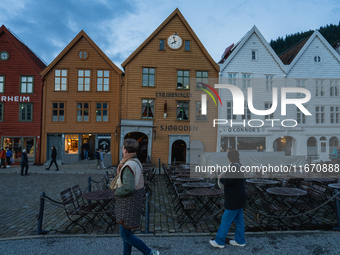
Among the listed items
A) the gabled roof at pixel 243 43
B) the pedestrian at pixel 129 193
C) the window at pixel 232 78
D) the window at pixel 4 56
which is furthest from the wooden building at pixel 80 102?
the pedestrian at pixel 129 193

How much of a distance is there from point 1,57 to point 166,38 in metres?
14.8

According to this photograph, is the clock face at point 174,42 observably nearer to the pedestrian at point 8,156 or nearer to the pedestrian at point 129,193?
the pedestrian at point 8,156

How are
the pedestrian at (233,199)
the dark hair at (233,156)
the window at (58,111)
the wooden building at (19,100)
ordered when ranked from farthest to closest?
the window at (58,111)
the wooden building at (19,100)
the dark hair at (233,156)
the pedestrian at (233,199)

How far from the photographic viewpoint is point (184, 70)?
21.2 m

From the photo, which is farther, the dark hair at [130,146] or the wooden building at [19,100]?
the wooden building at [19,100]

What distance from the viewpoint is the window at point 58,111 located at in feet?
66.8

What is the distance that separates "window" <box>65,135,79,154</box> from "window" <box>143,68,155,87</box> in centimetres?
787

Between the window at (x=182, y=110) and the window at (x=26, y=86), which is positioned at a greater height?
the window at (x=26, y=86)

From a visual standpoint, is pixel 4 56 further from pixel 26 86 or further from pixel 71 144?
pixel 71 144

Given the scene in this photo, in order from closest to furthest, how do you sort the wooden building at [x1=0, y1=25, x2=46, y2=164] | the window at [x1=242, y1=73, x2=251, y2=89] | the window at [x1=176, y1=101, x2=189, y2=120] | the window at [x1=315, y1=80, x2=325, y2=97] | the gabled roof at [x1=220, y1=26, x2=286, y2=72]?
the wooden building at [x1=0, y1=25, x2=46, y2=164] < the window at [x1=176, y1=101, x2=189, y2=120] < the gabled roof at [x1=220, y1=26, x2=286, y2=72] < the window at [x1=242, y1=73, x2=251, y2=89] < the window at [x1=315, y1=80, x2=325, y2=97]

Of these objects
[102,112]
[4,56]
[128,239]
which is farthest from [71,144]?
[128,239]

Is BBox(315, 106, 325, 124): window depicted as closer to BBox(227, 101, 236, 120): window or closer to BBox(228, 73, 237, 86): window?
BBox(227, 101, 236, 120): window

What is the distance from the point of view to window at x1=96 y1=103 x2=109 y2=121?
67.4ft

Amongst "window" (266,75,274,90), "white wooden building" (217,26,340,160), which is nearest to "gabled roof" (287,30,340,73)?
"white wooden building" (217,26,340,160)
